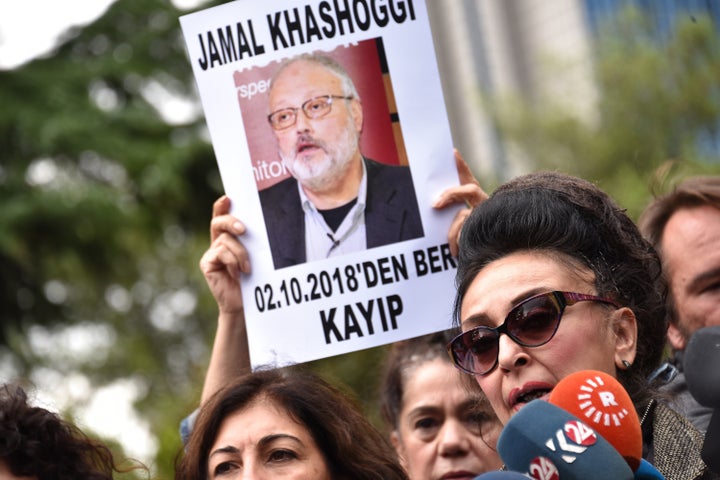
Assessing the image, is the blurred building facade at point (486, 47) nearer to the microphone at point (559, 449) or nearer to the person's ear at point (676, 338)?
the person's ear at point (676, 338)

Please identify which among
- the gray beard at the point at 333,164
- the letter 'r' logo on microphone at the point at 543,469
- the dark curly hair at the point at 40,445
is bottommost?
the dark curly hair at the point at 40,445

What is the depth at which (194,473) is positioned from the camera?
396cm

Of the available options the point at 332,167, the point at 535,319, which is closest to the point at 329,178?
the point at 332,167

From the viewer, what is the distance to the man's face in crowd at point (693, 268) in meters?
4.10

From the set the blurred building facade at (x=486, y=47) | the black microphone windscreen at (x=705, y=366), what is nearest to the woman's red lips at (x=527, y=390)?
the black microphone windscreen at (x=705, y=366)

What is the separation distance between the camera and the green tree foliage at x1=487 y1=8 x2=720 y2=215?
52.0 feet

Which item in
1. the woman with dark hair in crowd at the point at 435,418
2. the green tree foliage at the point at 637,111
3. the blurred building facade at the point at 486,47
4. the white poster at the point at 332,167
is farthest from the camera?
the blurred building facade at the point at 486,47

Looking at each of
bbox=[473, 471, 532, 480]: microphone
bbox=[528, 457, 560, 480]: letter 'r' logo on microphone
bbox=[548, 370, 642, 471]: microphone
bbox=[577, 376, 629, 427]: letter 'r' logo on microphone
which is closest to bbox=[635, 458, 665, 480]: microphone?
bbox=[548, 370, 642, 471]: microphone

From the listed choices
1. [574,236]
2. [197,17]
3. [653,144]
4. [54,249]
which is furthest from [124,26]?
[574,236]

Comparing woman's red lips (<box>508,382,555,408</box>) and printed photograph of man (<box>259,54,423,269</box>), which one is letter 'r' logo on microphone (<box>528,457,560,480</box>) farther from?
printed photograph of man (<box>259,54,423,269</box>)

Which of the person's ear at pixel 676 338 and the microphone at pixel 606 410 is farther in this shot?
the person's ear at pixel 676 338

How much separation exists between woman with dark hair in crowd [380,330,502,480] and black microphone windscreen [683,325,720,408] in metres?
1.28

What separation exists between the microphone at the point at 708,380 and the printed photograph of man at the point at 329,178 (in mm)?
1461

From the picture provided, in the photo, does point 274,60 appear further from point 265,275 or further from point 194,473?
point 194,473
